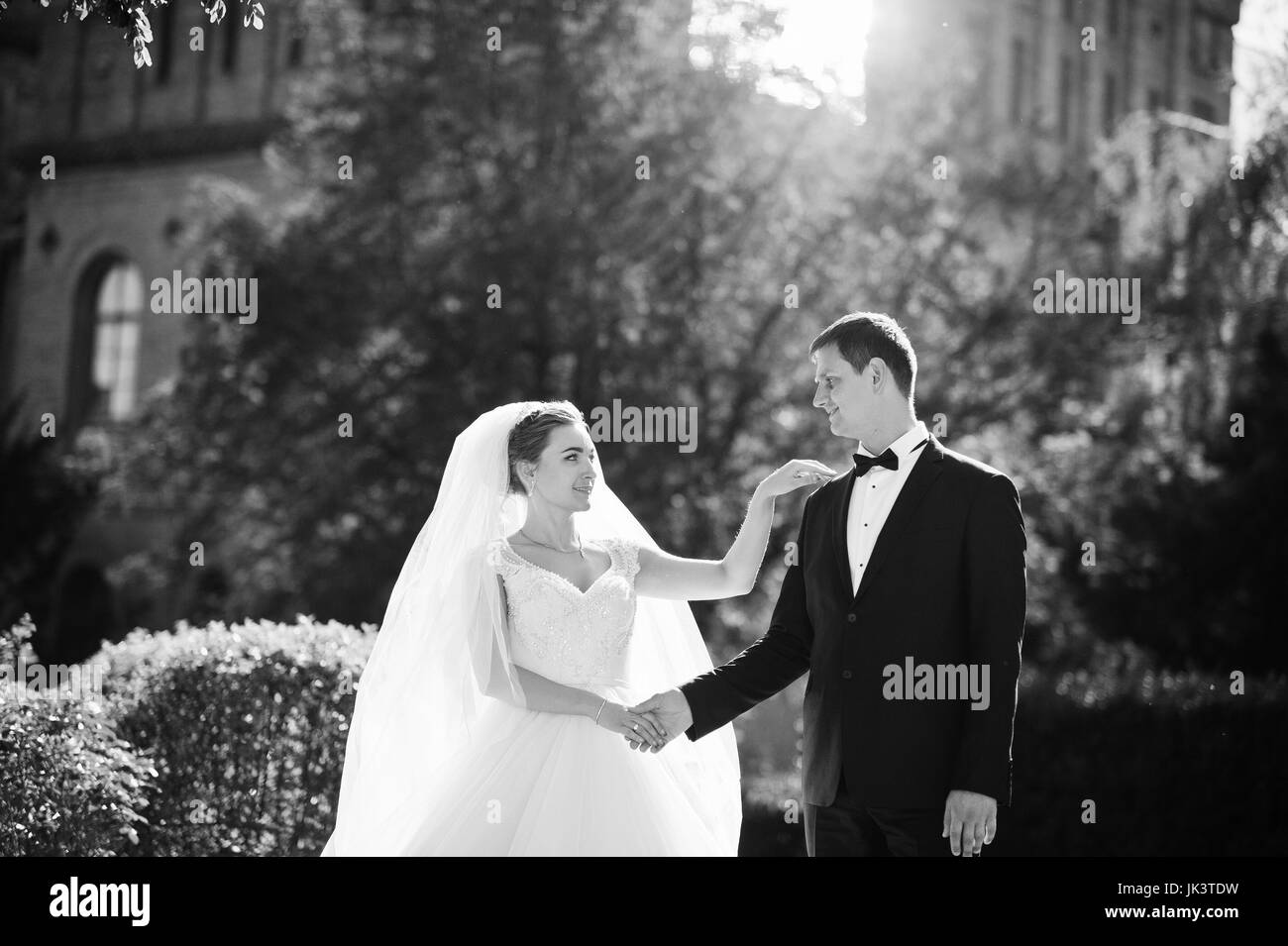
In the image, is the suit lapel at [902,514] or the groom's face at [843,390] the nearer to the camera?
the suit lapel at [902,514]

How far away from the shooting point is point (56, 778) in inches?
239

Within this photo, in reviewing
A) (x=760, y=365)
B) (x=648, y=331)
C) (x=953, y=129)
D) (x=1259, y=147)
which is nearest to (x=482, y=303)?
(x=648, y=331)

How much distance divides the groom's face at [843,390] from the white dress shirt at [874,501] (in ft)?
0.47

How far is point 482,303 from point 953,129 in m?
6.37

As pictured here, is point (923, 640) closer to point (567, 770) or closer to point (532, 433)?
point (567, 770)

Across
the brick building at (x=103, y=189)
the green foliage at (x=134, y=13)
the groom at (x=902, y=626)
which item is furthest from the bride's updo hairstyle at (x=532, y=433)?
the brick building at (x=103, y=189)

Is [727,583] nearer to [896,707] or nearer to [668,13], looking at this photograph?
[896,707]

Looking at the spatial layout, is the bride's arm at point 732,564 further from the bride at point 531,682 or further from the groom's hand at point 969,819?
the groom's hand at point 969,819

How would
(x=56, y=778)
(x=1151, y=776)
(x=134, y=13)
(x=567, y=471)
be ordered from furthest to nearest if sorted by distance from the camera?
1. (x=1151, y=776)
2. (x=56, y=778)
3. (x=134, y=13)
4. (x=567, y=471)

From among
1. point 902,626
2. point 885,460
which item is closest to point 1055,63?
point 885,460

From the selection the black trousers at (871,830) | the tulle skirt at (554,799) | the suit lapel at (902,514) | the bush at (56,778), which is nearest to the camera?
the black trousers at (871,830)

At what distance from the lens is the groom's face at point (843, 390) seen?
477 cm

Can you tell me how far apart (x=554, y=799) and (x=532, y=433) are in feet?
4.44

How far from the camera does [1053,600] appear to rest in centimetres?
1711
